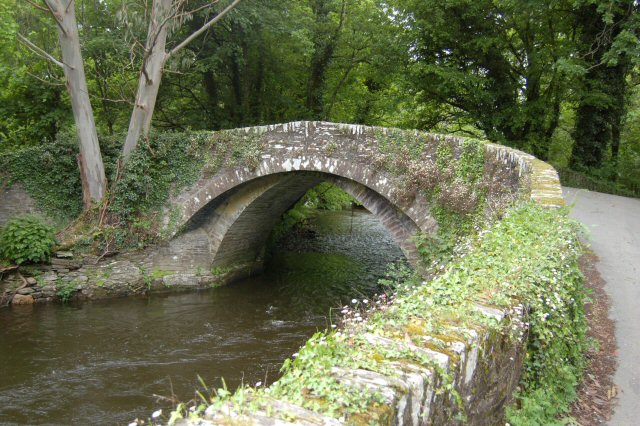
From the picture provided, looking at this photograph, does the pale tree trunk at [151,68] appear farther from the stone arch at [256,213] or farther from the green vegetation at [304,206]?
the green vegetation at [304,206]

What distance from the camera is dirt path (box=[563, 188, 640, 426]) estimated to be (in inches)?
147

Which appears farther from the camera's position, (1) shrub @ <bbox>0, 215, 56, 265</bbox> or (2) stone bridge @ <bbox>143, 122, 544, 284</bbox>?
(1) shrub @ <bbox>0, 215, 56, 265</bbox>

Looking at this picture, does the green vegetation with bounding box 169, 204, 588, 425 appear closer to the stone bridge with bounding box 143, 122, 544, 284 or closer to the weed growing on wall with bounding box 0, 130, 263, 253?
the stone bridge with bounding box 143, 122, 544, 284

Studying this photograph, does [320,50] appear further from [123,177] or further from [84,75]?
[123,177]

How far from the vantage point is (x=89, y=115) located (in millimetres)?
10945

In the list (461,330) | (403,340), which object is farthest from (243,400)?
(461,330)

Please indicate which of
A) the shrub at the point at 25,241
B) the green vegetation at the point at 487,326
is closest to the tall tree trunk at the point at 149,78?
the shrub at the point at 25,241

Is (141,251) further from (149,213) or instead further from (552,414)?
(552,414)

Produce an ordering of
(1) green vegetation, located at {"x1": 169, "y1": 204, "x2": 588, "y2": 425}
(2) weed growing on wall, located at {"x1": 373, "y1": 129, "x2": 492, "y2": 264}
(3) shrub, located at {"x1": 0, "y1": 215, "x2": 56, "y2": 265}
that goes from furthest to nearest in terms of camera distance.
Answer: (3) shrub, located at {"x1": 0, "y1": 215, "x2": 56, "y2": 265} < (2) weed growing on wall, located at {"x1": 373, "y1": 129, "x2": 492, "y2": 264} < (1) green vegetation, located at {"x1": 169, "y1": 204, "x2": 588, "y2": 425}

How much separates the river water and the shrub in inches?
43.7

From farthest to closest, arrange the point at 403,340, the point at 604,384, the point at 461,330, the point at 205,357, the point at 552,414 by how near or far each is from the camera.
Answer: the point at 205,357
the point at 604,384
the point at 552,414
the point at 461,330
the point at 403,340

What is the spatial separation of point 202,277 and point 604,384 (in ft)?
32.1

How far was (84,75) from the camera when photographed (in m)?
11.2

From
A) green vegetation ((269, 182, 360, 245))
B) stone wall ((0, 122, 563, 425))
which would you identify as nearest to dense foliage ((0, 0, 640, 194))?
green vegetation ((269, 182, 360, 245))
